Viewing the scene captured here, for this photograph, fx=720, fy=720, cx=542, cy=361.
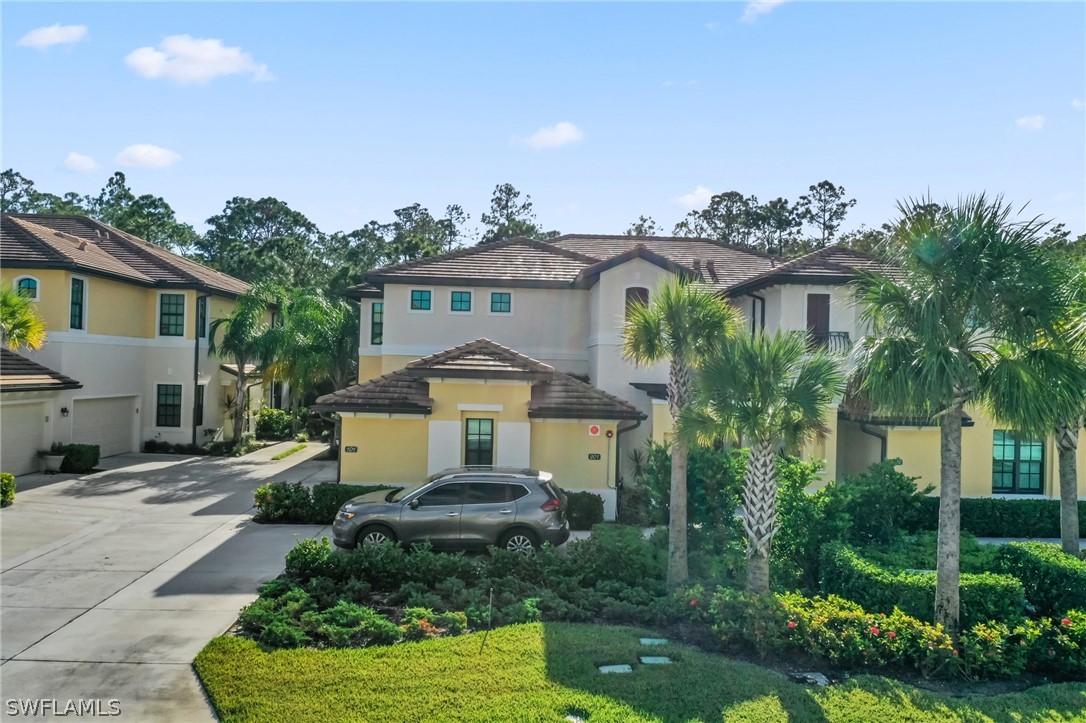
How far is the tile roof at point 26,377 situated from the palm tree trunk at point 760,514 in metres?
19.0

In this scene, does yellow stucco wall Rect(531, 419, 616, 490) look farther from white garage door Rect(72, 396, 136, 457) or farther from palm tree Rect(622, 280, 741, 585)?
white garage door Rect(72, 396, 136, 457)

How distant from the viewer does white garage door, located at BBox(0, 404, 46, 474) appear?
19.5 meters

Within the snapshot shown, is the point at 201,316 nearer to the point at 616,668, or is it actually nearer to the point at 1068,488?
the point at 616,668

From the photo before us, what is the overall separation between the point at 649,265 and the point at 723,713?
1531 cm

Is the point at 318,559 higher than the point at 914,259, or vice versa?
the point at 914,259

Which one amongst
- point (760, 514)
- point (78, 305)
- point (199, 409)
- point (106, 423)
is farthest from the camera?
point (199, 409)

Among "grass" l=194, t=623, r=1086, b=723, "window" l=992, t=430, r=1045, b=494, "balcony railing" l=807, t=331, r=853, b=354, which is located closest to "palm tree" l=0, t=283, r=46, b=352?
"grass" l=194, t=623, r=1086, b=723

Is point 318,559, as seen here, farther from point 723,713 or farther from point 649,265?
point 649,265

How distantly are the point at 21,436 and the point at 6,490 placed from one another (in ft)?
14.3

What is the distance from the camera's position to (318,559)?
10898 millimetres

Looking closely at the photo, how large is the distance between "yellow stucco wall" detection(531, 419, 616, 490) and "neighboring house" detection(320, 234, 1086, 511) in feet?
0.30

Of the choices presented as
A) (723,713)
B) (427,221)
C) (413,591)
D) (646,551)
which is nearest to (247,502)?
(413,591)

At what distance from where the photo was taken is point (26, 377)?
65.6 feet

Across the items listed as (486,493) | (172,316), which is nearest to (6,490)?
(172,316)
